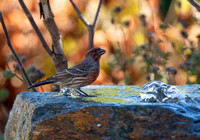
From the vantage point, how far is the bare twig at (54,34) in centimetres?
388

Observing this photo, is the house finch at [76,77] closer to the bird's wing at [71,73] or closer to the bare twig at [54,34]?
the bird's wing at [71,73]

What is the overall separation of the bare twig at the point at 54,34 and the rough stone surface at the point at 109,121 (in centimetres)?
94

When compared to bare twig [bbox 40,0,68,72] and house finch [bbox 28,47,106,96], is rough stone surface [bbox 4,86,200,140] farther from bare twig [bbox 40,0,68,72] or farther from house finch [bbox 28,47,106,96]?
bare twig [bbox 40,0,68,72]

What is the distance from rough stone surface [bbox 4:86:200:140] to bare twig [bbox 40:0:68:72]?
0.94 m

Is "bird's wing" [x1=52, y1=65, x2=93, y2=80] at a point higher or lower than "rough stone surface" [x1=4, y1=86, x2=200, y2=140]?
higher

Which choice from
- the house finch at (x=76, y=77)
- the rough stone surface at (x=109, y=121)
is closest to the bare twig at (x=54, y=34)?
the house finch at (x=76, y=77)

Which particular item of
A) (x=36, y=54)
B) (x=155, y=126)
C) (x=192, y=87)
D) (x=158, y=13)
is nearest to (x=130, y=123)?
(x=155, y=126)

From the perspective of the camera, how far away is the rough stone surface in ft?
9.29

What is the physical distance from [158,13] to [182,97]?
490cm

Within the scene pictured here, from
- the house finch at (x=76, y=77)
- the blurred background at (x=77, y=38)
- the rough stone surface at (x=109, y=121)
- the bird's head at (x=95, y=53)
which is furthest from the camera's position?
the blurred background at (x=77, y=38)

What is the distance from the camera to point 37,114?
3025mm

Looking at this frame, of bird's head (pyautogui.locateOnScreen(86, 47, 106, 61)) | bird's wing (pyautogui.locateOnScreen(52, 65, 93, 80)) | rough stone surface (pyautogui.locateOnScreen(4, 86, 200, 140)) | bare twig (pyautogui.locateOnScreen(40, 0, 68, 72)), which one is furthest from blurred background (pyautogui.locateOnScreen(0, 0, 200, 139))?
Answer: rough stone surface (pyautogui.locateOnScreen(4, 86, 200, 140))

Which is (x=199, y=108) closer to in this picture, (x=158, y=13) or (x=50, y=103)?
(x=50, y=103)

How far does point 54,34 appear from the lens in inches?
155
